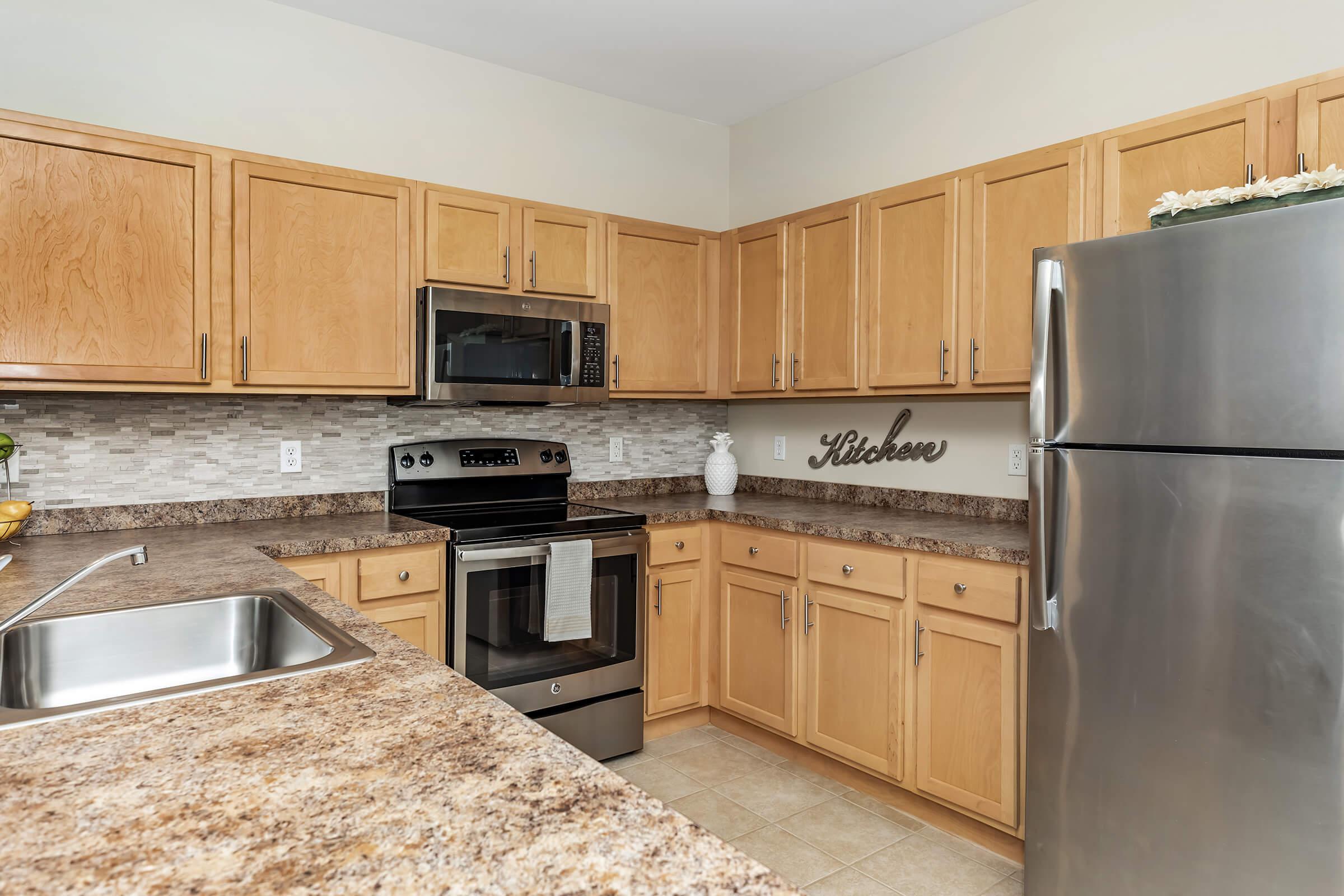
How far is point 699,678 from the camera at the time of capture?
3.23 meters

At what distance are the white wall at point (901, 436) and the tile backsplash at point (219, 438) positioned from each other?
0.81 m

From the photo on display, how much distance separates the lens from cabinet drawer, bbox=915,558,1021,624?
7.28 ft

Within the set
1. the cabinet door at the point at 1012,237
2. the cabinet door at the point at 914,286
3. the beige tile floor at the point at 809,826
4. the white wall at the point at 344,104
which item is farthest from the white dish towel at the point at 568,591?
the white wall at the point at 344,104

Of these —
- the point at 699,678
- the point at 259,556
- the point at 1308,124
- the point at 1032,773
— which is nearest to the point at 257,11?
the point at 259,556

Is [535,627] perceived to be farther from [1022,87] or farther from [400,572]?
[1022,87]

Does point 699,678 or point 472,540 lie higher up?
point 472,540

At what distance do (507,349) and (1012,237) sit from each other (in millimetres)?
1680

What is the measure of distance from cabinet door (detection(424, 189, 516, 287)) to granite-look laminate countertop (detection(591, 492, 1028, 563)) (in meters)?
1.02

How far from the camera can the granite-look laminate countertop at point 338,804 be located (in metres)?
0.64

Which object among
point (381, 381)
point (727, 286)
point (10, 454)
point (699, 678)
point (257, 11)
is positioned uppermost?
point (257, 11)

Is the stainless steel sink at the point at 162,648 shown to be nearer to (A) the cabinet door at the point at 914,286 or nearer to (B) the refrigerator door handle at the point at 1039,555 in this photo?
(B) the refrigerator door handle at the point at 1039,555

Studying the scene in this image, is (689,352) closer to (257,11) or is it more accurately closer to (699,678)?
(699,678)

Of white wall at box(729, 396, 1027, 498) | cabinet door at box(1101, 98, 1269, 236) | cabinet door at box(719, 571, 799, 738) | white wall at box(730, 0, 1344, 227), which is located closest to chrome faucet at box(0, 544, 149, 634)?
cabinet door at box(719, 571, 799, 738)

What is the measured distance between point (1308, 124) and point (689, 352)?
6.99ft
